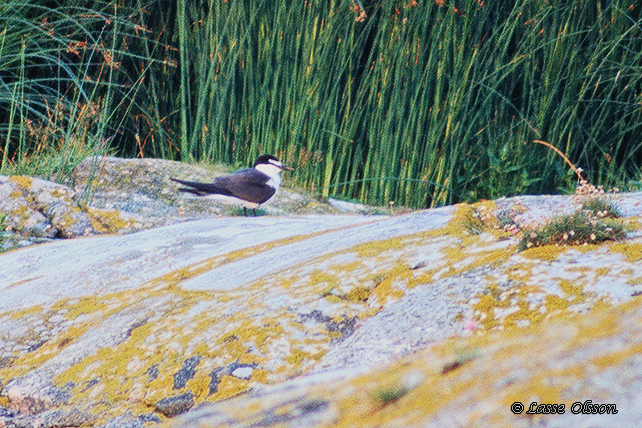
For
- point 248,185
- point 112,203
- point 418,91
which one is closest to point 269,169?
point 248,185

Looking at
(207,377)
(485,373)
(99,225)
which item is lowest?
(99,225)

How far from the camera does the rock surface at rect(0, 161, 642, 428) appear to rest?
916 millimetres

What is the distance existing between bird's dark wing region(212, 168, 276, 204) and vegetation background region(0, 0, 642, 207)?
79cm

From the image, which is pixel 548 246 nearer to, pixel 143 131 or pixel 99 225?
pixel 99 225

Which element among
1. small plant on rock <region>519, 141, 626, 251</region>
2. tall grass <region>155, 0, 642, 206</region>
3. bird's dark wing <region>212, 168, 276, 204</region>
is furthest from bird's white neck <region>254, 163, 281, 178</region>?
small plant on rock <region>519, 141, 626, 251</region>

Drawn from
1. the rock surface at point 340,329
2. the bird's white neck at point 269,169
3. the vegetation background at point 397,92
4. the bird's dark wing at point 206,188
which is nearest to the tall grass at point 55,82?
the vegetation background at point 397,92

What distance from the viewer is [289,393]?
1.13 m

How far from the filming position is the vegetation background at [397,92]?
436 cm

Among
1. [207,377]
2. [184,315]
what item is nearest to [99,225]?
[184,315]

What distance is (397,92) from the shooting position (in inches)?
171

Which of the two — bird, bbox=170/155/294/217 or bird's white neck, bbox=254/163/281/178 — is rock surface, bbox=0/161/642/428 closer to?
bird, bbox=170/155/294/217

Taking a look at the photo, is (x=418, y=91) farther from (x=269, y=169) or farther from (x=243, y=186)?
(x=243, y=186)

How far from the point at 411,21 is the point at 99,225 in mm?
2141

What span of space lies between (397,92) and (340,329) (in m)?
2.82
